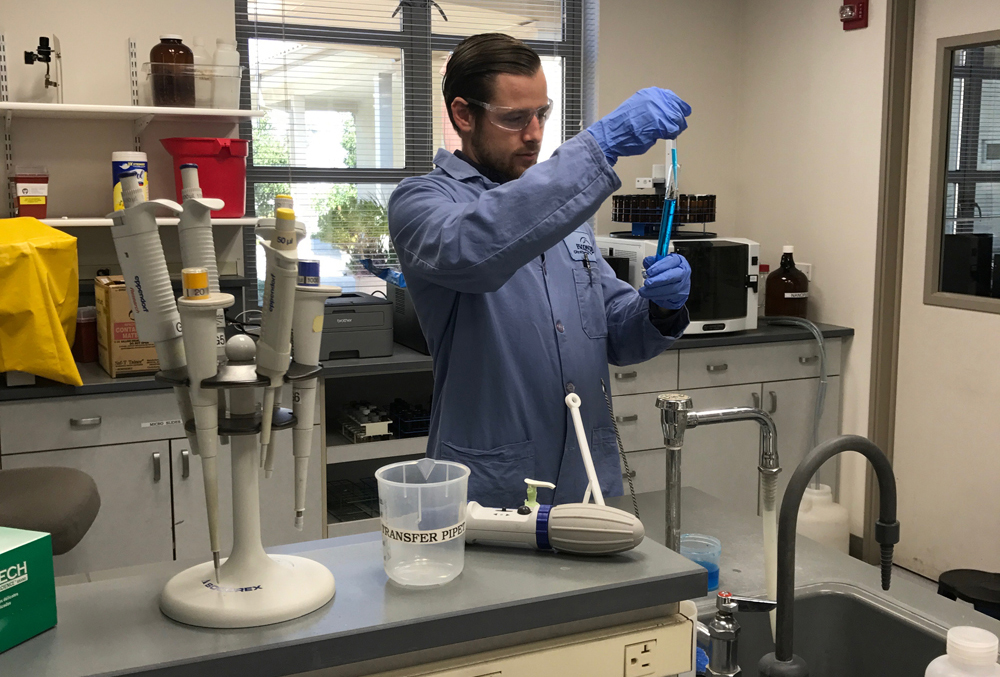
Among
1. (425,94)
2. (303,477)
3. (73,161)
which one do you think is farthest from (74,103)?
(303,477)

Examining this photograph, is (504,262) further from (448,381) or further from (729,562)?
(729,562)

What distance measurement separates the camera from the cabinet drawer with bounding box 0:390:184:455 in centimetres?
257

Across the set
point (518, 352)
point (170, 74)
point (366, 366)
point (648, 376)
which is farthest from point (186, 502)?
point (648, 376)

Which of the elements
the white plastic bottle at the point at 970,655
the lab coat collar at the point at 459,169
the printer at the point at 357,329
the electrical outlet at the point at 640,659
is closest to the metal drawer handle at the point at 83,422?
the printer at the point at 357,329

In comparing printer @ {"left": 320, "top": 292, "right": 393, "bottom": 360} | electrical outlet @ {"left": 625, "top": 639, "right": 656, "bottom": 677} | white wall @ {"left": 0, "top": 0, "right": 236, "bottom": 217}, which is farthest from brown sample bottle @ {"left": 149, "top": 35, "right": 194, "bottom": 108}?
electrical outlet @ {"left": 625, "top": 639, "right": 656, "bottom": 677}

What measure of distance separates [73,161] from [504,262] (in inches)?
91.9

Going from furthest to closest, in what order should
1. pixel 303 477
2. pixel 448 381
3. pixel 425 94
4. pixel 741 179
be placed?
pixel 741 179 < pixel 425 94 < pixel 448 381 < pixel 303 477

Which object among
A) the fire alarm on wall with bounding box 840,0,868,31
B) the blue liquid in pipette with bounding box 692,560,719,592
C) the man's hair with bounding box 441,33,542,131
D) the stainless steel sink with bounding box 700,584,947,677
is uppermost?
the fire alarm on wall with bounding box 840,0,868,31

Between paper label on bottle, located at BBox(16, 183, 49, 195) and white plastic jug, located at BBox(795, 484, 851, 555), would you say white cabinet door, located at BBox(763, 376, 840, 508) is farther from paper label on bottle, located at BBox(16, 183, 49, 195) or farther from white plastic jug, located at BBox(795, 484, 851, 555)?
paper label on bottle, located at BBox(16, 183, 49, 195)

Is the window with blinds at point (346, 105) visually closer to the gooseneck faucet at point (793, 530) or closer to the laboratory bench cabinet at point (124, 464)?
the laboratory bench cabinet at point (124, 464)

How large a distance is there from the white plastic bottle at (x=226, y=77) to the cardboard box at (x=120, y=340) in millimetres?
740

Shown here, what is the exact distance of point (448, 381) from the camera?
1.72 meters

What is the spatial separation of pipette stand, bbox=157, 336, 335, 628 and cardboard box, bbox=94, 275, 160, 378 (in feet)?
6.10

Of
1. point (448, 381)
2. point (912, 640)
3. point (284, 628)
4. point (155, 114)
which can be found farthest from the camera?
point (155, 114)
